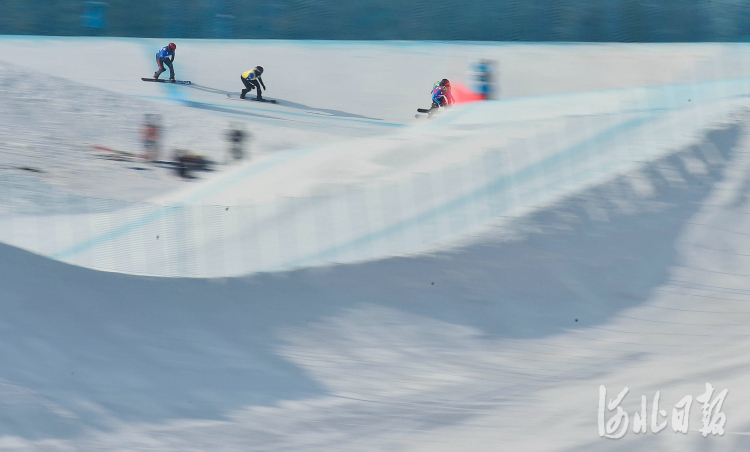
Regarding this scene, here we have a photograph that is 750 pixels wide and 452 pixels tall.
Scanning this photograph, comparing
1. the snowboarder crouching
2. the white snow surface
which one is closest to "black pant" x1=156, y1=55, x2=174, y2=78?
the white snow surface

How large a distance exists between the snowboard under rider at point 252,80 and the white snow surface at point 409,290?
3.18 meters

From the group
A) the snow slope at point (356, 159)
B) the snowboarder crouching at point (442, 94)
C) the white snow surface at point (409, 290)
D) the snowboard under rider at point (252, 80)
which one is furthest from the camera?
the snowboard under rider at point (252, 80)

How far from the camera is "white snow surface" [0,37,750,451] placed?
4898mm

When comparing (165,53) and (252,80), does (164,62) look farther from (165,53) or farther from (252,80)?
(252,80)

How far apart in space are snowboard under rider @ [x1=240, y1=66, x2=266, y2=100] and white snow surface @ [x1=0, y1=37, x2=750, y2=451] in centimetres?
318

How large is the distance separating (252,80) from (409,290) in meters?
7.98

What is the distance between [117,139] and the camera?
12.1 metres

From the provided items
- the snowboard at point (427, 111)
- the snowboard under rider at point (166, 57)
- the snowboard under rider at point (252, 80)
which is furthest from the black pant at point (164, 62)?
the snowboard at point (427, 111)

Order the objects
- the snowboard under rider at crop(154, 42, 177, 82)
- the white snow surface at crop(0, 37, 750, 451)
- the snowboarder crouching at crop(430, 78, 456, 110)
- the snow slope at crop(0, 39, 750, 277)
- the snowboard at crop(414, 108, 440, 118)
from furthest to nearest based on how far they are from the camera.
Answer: the snowboard under rider at crop(154, 42, 177, 82), the snowboard at crop(414, 108, 440, 118), the snowboarder crouching at crop(430, 78, 456, 110), the snow slope at crop(0, 39, 750, 277), the white snow surface at crop(0, 37, 750, 451)

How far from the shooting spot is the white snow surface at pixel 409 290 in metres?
4.90

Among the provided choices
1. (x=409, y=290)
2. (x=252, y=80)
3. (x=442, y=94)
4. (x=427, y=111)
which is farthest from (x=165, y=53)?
(x=409, y=290)

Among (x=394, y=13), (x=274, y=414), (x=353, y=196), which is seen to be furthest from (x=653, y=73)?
(x=274, y=414)

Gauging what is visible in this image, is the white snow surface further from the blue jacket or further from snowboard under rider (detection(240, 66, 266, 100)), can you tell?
the blue jacket

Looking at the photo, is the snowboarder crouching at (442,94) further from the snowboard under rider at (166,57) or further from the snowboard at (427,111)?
the snowboard under rider at (166,57)
